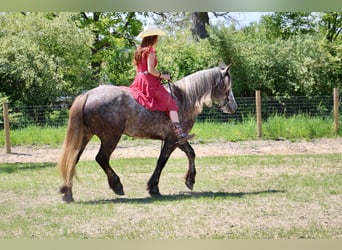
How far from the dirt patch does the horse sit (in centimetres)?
166

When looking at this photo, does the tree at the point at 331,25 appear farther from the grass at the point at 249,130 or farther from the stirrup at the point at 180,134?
the stirrup at the point at 180,134

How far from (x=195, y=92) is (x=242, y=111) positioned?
3.43m

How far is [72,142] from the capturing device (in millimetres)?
4695

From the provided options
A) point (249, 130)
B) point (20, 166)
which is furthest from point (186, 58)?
point (20, 166)

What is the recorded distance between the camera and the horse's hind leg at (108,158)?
482 centimetres

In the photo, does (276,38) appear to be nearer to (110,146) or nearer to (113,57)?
(113,57)

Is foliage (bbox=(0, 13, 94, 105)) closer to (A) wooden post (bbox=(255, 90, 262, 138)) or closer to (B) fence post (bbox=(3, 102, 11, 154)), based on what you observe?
(B) fence post (bbox=(3, 102, 11, 154))

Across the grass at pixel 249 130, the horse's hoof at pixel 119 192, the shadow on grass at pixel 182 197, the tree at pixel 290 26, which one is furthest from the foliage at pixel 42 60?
the tree at pixel 290 26

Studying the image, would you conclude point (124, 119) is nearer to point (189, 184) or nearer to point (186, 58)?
point (189, 184)

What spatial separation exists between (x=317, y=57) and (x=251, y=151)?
102 inches

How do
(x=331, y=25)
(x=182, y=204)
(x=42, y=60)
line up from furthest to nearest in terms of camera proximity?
(x=331, y=25) → (x=42, y=60) → (x=182, y=204)

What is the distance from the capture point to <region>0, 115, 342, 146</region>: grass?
714 cm

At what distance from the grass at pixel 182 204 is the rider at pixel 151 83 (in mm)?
722

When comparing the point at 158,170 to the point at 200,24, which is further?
the point at 200,24
